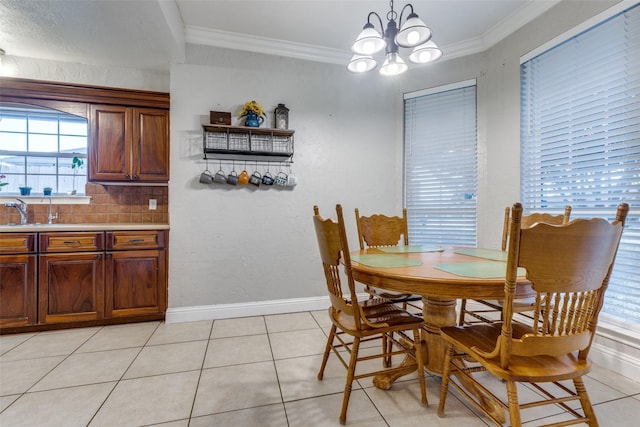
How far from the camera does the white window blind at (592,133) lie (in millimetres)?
1873

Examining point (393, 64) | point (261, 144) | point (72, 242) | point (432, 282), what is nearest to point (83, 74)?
point (72, 242)

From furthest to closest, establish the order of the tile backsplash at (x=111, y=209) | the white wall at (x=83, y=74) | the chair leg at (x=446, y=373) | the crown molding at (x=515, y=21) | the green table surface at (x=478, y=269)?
the tile backsplash at (x=111, y=209)
the white wall at (x=83, y=74)
the crown molding at (x=515, y=21)
the chair leg at (x=446, y=373)
the green table surface at (x=478, y=269)

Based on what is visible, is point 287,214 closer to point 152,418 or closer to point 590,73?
point 152,418

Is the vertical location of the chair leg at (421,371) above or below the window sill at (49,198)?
below

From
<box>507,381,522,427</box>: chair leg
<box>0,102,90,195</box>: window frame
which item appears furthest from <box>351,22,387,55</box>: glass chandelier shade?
<box>0,102,90,195</box>: window frame

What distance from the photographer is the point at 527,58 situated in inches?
99.9

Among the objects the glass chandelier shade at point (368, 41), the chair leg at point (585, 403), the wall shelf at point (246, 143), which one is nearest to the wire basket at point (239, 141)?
the wall shelf at point (246, 143)

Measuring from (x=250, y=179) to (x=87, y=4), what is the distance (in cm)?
175

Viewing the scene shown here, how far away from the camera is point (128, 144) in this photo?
9.37 feet

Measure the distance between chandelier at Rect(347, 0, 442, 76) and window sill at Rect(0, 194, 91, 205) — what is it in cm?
309

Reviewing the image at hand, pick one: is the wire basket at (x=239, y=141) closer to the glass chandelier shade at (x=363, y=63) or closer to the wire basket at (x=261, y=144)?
the wire basket at (x=261, y=144)

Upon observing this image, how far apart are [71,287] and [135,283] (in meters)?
0.50

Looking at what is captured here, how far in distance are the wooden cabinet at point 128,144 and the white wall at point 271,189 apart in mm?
252

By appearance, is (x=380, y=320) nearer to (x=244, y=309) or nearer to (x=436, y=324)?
(x=436, y=324)
